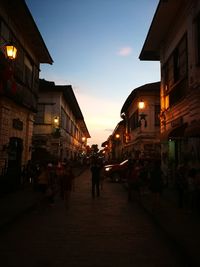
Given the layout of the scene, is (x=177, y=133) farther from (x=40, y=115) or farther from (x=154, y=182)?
(x=40, y=115)

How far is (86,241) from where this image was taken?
7.08 metres

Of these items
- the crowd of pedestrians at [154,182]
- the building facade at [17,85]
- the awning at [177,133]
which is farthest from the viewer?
the building facade at [17,85]

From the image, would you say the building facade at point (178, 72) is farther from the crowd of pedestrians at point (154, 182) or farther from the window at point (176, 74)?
the crowd of pedestrians at point (154, 182)

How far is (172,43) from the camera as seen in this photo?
1817 centimetres

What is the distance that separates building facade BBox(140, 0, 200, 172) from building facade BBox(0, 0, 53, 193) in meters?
6.79

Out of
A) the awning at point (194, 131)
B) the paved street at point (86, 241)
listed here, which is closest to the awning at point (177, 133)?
the awning at point (194, 131)

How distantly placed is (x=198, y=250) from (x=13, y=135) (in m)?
13.3

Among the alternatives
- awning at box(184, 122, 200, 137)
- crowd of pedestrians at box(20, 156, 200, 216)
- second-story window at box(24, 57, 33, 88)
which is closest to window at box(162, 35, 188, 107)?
crowd of pedestrians at box(20, 156, 200, 216)

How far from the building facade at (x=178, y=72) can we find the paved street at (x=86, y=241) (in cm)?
430

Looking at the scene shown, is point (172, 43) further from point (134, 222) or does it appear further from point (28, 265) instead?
point (28, 265)

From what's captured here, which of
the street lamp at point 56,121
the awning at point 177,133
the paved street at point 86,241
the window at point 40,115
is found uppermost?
the window at point 40,115

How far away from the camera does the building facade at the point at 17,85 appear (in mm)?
15117

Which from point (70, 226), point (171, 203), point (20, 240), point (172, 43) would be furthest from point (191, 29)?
point (20, 240)

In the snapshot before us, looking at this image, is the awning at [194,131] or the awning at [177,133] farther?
the awning at [177,133]
